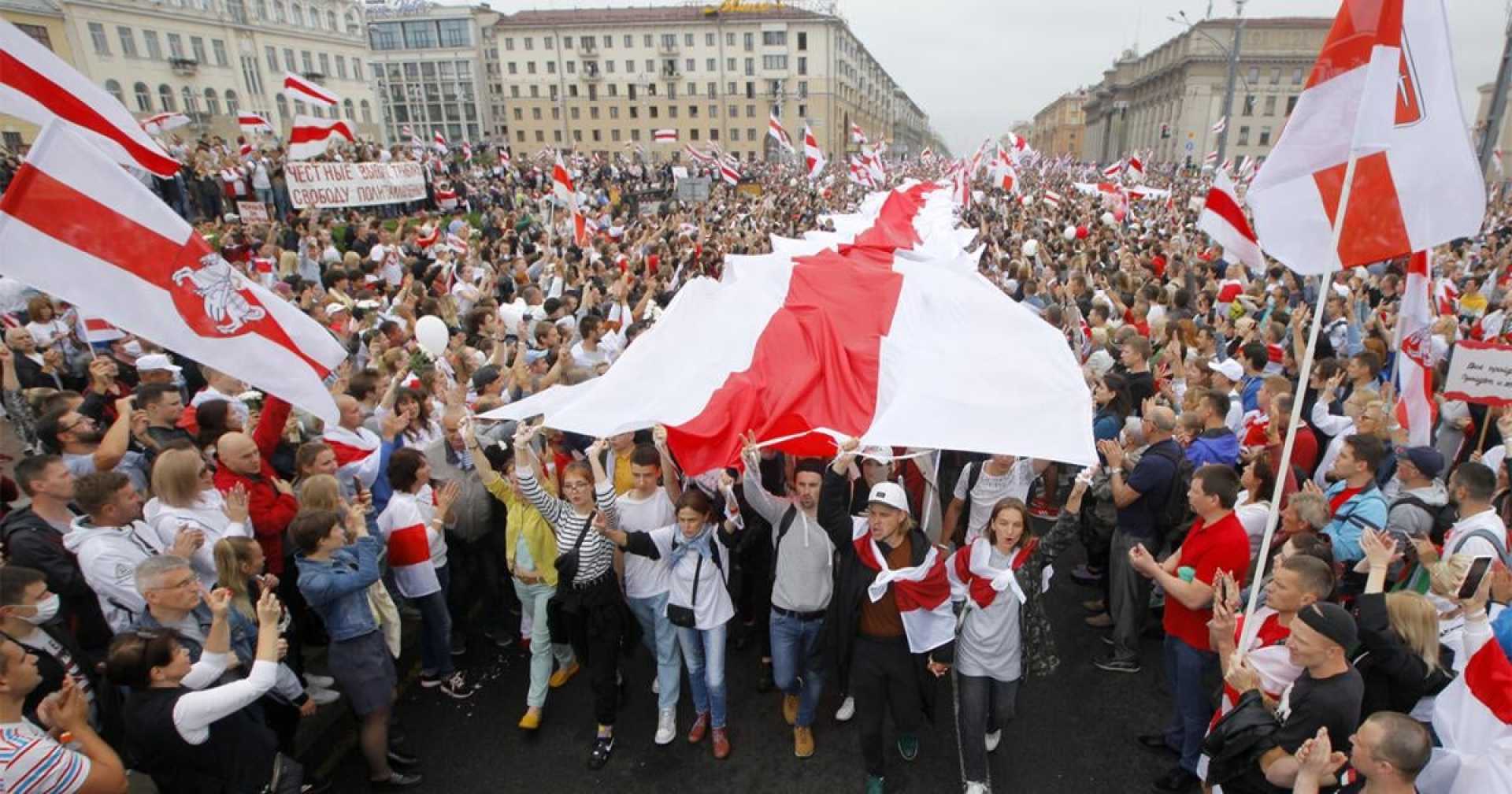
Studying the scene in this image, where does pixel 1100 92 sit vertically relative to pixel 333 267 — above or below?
above

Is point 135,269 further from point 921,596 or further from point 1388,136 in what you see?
point 1388,136

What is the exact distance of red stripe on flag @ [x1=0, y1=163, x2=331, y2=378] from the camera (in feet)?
9.93

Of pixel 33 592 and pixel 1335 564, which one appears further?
pixel 1335 564

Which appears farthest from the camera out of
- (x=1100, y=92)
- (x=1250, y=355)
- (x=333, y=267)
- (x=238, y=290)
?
(x=1100, y=92)

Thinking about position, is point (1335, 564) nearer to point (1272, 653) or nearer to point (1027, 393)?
point (1272, 653)

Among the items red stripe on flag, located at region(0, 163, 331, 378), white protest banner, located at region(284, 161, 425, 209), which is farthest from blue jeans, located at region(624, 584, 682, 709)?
white protest banner, located at region(284, 161, 425, 209)

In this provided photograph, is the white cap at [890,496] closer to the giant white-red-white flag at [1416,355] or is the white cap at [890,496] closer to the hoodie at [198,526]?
→ the hoodie at [198,526]

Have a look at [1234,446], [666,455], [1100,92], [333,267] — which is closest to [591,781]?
[666,455]

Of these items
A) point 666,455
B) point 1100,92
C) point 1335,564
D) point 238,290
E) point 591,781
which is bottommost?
point 591,781

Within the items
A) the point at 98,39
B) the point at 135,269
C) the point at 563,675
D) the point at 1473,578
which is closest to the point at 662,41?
the point at 98,39

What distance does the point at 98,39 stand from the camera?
1799 inches

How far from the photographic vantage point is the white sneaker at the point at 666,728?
436 centimetres

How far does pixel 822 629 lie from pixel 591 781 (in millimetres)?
1527

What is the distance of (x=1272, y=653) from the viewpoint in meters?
3.10
